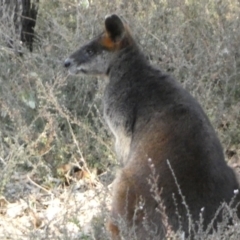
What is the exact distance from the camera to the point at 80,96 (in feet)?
24.6

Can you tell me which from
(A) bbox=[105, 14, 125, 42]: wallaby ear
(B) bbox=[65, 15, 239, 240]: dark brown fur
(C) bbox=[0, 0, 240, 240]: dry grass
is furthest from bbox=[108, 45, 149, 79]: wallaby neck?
(C) bbox=[0, 0, 240, 240]: dry grass

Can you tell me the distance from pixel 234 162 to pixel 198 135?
88.0 inches

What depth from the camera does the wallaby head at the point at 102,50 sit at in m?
6.13

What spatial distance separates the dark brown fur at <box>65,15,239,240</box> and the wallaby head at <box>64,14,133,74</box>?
5cm

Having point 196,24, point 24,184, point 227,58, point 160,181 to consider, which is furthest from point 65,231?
point 196,24

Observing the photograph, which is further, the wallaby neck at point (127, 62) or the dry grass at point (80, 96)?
the dry grass at point (80, 96)

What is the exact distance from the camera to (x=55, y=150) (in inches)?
273

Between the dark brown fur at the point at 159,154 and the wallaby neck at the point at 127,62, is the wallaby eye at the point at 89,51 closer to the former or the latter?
the wallaby neck at the point at 127,62

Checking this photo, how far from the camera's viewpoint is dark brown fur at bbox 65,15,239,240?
4.67m

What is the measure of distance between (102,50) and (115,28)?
0.24 meters

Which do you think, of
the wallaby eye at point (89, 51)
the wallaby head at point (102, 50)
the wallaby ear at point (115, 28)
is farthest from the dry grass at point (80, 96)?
the wallaby ear at point (115, 28)

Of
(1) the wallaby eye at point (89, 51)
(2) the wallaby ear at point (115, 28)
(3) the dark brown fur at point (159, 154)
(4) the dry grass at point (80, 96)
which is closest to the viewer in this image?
(3) the dark brown fur at point (159, 154)

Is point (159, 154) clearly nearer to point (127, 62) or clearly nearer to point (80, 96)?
point (127, 62)

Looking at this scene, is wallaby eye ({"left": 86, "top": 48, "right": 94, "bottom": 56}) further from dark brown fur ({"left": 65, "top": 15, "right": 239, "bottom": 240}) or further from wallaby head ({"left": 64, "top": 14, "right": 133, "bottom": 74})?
dark brown fur ({"left": 65, "top": 15, "right": 239, "bottom": 240})
